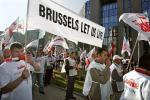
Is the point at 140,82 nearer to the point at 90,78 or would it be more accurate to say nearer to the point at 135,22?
the point at 90,78

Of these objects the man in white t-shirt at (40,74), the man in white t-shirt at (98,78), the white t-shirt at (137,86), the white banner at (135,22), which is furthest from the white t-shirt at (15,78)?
the man in white t-shirt at (40,74)

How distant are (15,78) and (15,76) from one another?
0.11 feet

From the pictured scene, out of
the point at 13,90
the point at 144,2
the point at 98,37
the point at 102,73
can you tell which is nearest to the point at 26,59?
the point at 13,90

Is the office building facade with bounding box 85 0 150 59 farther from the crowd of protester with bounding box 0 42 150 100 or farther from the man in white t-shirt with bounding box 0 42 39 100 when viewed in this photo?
the man in white t-shirt with bounding box 0 42 39 100

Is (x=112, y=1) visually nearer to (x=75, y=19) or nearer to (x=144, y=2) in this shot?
(x=144, y=2)

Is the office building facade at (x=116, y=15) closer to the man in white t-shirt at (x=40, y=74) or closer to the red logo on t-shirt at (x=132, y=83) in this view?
the man in white t-shirt at (x=40, y=74)

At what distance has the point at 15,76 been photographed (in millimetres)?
6543

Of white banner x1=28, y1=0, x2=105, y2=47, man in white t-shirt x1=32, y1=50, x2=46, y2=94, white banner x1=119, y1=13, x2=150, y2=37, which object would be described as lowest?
man in white t-shirt x1=32, y1=50, x2=46, y2=94

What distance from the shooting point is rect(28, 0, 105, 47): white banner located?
7.00 metres

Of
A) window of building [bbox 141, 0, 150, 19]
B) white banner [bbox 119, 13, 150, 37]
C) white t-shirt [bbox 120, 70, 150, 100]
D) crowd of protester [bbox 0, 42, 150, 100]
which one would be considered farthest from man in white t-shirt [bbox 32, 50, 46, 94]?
window of building [bbox 141, 0, 150, 19]

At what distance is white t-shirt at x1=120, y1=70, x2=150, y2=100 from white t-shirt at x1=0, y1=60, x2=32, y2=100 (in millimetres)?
1612

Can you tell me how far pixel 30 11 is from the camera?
6.86 metres

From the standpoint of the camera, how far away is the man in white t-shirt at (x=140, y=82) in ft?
18.9

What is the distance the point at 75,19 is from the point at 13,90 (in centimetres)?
218
